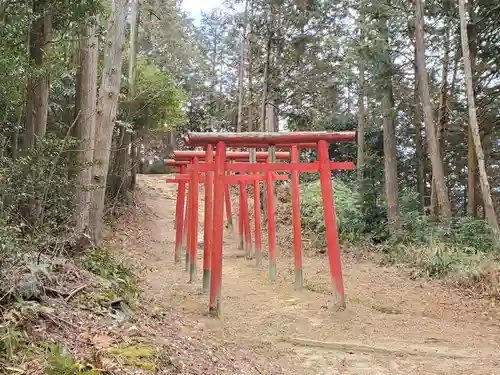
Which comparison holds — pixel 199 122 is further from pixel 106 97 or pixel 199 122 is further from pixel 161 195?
pixel 106 97

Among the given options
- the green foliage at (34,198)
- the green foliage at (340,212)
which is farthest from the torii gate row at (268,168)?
the green foliage at (340,212)

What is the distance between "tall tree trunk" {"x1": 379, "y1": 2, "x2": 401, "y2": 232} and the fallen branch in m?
7.03

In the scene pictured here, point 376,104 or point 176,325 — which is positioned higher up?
point 376,104

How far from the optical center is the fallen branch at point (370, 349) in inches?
217

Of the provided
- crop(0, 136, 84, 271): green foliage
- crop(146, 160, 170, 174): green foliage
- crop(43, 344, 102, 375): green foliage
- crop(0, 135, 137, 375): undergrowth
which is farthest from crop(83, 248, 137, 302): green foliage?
crop(146, 160, 170, 174): green foliage

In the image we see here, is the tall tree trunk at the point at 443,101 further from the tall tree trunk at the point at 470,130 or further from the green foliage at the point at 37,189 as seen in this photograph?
the green foliage at the point at 37,189

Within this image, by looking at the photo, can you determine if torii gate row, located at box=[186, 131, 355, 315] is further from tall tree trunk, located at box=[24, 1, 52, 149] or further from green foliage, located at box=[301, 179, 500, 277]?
green foliage, located at box=[301, 179, 500, 277]

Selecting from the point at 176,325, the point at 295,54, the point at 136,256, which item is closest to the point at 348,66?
the point at 295,54

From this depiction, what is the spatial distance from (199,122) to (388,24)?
56.7 feet

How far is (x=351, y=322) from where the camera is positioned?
682cm

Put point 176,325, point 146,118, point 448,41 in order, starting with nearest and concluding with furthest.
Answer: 1. point 176,325
2. point 448,41
3. point 146,118

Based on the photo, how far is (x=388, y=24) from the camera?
42.4 feet

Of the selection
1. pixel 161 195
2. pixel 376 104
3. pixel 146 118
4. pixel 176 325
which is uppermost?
pixel 376 104

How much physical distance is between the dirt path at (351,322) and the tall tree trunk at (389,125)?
2.28 metres
